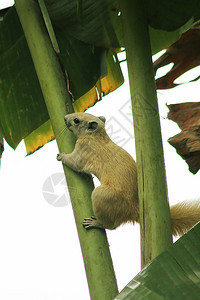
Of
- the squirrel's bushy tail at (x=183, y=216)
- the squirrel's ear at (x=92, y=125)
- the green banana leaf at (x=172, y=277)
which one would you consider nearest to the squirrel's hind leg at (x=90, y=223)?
the squirrel's bushy tail at (x=183, y=216)

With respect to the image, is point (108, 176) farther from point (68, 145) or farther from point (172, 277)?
point (172, 277)

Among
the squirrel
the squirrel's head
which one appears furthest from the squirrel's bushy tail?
the squirrel's head

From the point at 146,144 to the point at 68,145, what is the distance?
383 mm

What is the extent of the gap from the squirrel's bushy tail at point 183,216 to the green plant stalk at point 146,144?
36 cm

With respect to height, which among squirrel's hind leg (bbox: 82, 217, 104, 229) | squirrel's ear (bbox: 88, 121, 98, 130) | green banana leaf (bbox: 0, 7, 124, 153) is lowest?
squirrel's ear (bbox: 88, 121, 98, 130)

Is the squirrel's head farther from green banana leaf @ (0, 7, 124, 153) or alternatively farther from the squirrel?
green banana leaf @ (0, 7, 124, 153)

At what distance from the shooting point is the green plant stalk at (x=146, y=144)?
136cm

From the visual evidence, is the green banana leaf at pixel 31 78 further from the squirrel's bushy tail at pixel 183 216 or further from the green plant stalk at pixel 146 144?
the squirrel's bushy tail at pixel 183 216

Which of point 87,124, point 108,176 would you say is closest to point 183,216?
point 108,176

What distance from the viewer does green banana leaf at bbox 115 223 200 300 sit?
103 centimetres

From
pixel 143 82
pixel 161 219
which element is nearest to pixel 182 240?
pixel 161 219

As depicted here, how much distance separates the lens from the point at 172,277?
3.51ft

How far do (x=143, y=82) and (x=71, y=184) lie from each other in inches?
17.8

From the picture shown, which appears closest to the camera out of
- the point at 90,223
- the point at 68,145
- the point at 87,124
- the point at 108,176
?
the point at 90,223
